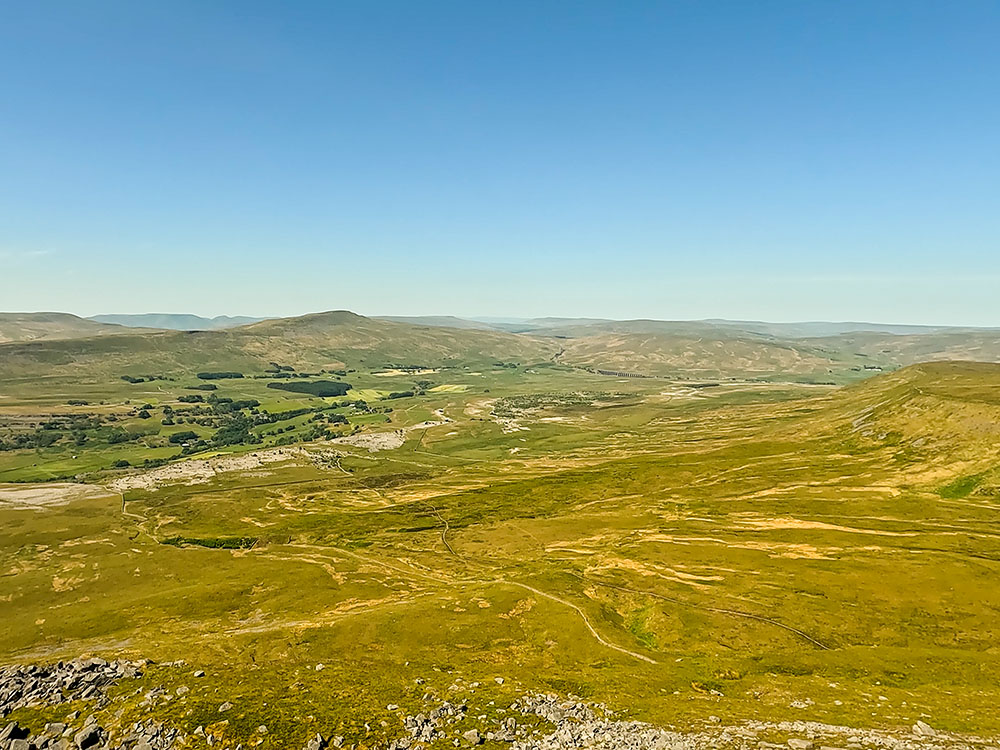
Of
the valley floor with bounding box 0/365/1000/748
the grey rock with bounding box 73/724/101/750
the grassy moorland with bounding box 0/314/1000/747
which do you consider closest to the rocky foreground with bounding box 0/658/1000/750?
the grey rock with bounding box 73/724/101/750

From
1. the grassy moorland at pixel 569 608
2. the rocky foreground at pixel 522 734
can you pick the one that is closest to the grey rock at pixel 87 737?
the rocky foreground at pixel 522 734

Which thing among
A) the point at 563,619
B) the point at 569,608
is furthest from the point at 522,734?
the point at 569,608

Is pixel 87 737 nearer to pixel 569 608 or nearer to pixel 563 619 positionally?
pixel 563 619

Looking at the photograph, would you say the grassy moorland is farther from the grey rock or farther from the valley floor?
the grey rock

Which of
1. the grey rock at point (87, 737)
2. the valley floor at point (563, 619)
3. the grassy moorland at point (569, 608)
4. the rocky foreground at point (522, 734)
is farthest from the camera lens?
the grassy moorland at point (569, 608)

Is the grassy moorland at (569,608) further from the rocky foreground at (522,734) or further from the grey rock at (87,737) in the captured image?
the grey rock at (87,737)

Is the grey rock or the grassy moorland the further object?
the grassy moorland

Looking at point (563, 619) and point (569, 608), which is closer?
point (563, 619)

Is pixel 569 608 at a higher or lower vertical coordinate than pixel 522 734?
lower
